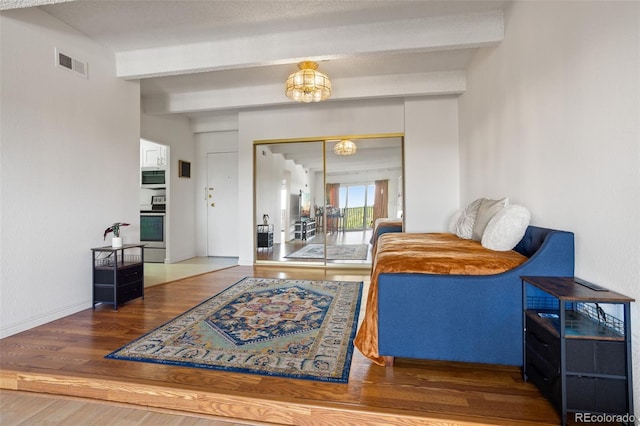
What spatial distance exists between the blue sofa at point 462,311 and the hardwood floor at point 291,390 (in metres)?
0.14

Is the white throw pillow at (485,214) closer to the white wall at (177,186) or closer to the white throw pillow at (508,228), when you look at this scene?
the white throw pillow at (508,228)

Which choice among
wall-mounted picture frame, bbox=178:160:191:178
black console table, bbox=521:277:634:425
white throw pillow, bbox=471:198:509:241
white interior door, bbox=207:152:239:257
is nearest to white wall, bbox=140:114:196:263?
wall-mounted picture frame, bbox=178:160:191:178

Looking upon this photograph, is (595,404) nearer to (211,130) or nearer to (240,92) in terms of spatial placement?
(240,92)

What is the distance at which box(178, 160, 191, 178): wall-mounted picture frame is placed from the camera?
18.9 feet

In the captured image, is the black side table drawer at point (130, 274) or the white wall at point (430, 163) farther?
the white wall at point (430, 163)

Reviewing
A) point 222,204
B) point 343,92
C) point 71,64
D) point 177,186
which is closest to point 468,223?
point 343,92

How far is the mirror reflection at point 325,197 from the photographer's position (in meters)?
4.98

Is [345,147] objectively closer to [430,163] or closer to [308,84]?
[430,163]

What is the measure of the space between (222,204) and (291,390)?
5.09 metres

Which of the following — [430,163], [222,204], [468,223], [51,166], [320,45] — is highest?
[320,45]

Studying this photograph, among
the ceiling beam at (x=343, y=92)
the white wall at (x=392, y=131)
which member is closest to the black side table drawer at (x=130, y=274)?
the white wall at (x=392, y=131)

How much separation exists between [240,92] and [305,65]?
139cm

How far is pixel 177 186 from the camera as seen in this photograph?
567 centimetres

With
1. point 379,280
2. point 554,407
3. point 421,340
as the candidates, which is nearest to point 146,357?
point 379,280
